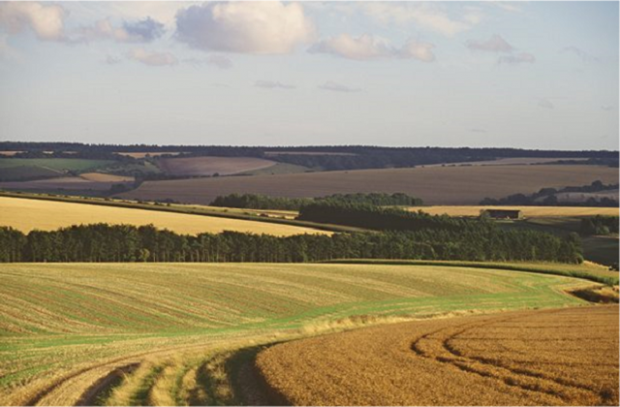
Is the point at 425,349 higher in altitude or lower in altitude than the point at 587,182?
lower

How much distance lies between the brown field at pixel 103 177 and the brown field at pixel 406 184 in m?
8.07

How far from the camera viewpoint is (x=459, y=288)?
71.1 m

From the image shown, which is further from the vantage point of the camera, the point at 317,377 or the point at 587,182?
the point at 587,182

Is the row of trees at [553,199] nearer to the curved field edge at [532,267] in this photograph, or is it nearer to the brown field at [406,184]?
the brown field at [406,184]

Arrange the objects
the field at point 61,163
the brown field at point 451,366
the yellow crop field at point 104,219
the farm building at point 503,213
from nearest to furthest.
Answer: the brown field at point 451,366
the yellow crop field at point 104,219
the field at point 61,163
the farm building at point 503,213

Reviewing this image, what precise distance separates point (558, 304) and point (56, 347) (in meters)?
42.3

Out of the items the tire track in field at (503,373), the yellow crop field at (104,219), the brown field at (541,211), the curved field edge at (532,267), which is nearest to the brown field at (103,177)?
the brown field at (541,211)

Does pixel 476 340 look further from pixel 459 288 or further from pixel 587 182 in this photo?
pixel 587 182

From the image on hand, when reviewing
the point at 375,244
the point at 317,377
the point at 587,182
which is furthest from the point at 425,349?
the point at 587,182

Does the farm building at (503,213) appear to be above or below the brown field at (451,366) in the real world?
above

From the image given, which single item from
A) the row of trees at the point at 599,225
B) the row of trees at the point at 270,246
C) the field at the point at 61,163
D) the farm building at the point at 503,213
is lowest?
the row of trees at the point at 270,246

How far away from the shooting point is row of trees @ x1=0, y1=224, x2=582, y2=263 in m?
74.2

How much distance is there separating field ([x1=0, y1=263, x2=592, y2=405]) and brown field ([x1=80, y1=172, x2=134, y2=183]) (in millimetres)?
94524

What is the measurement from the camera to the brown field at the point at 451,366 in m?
25.8
